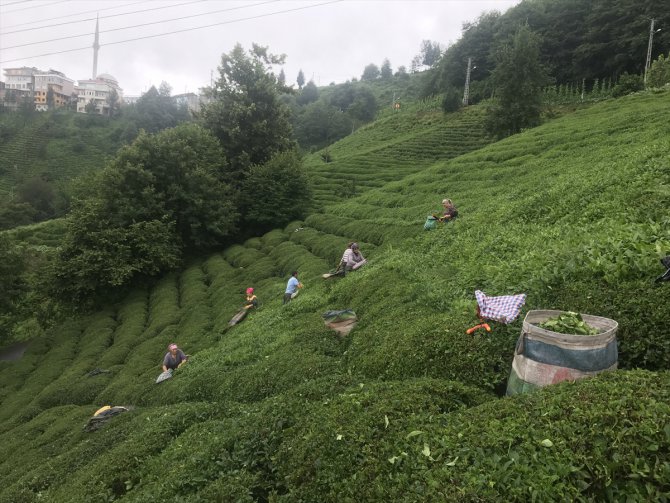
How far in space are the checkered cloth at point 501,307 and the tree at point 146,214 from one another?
2510 cm

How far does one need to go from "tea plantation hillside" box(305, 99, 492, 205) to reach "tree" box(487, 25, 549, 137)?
6751 mm

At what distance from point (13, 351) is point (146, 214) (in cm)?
1172

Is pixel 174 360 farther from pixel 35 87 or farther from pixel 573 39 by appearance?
pixel 35 87

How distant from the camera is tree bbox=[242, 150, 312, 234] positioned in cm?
3556

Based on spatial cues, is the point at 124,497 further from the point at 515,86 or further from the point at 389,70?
the point at 389,70

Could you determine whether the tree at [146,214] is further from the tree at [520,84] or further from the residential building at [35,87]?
the residential building at [35,87]

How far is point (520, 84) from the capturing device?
3991cm

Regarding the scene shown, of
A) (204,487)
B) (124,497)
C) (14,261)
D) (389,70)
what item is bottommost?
(14,261)

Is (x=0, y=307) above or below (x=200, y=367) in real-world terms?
below

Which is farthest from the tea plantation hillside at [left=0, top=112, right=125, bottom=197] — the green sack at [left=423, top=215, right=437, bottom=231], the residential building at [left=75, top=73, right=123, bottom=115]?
the green sack at [left=423, top=215, right=437, bottom=231]

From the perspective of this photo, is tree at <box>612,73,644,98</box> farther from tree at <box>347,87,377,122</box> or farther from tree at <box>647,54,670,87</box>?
tree at <box>347,87,377,122</box>

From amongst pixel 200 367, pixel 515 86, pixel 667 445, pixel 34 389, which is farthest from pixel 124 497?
pixel 515 86

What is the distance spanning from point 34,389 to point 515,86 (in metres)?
41.9

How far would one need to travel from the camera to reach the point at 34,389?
18750mm
